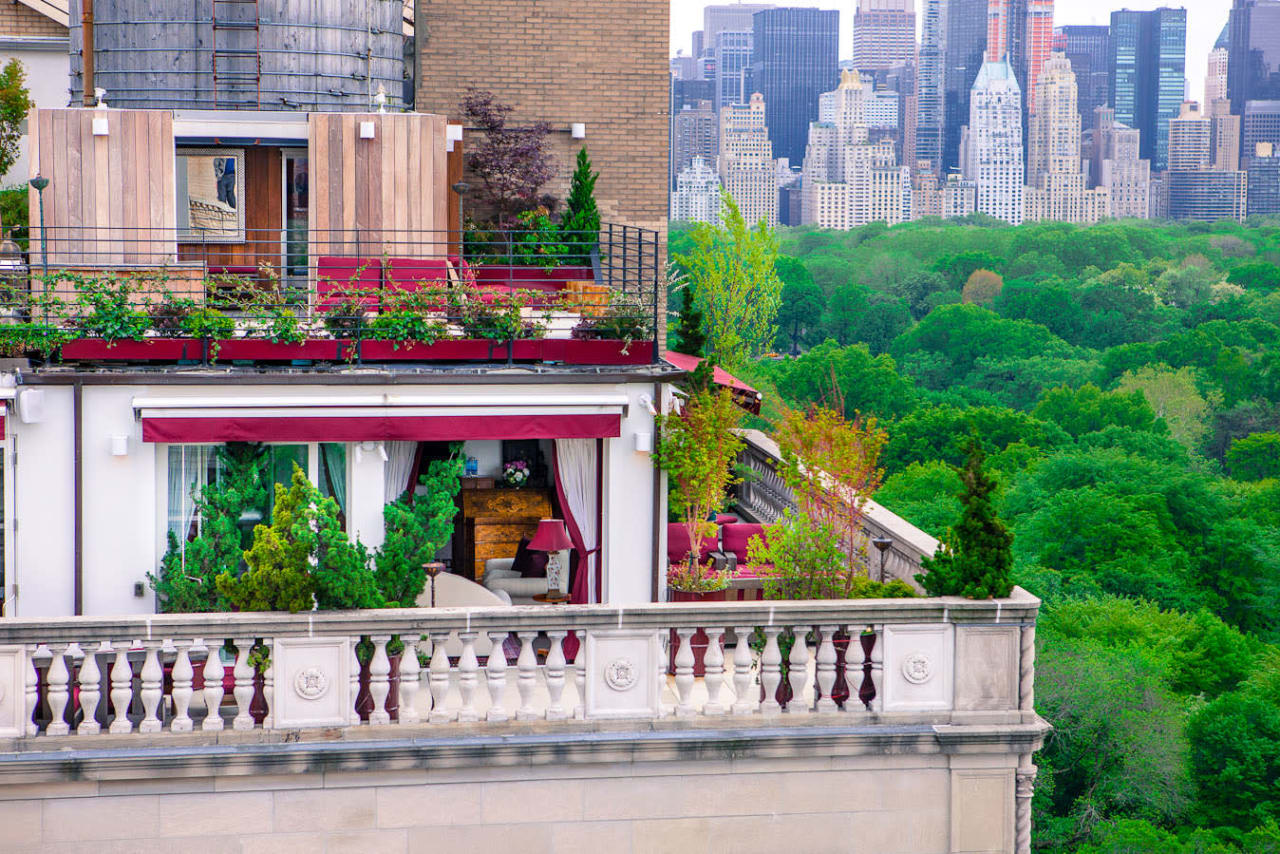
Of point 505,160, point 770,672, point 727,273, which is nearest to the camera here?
point 770,672

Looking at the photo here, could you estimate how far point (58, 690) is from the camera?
374 inches

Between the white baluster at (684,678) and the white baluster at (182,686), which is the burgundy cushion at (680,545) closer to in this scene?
the white baluster at (684,678)

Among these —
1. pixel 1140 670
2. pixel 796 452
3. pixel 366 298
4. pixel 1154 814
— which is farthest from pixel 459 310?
pixel 1140 670

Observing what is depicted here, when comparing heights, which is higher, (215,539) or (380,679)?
(215,539)

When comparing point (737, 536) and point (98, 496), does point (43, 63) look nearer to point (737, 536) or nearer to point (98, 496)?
point (737, 536)

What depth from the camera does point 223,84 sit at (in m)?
16.2

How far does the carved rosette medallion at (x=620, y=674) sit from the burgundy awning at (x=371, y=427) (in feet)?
8.52

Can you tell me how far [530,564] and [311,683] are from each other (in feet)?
14.2

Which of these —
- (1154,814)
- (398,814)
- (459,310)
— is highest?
(459,310)

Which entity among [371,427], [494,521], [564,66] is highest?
[564,66]

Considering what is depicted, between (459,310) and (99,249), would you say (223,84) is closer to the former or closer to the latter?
(99,249)

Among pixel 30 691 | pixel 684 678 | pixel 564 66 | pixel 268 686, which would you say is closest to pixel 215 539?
pixel 268 686

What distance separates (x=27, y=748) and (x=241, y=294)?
5581mm

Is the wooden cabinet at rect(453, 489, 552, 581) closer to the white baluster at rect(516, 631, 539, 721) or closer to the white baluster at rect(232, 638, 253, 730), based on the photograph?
the white baluster at rect(516, 631, 539, 721)
